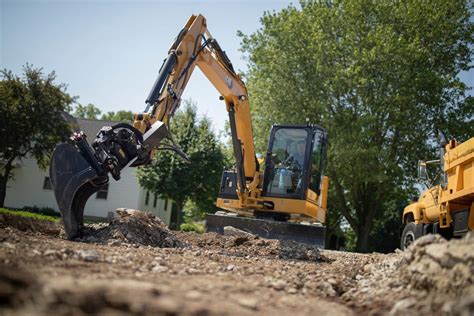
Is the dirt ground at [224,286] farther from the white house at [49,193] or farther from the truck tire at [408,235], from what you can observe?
the white house at [49,193]

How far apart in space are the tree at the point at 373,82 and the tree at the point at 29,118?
10958 mm

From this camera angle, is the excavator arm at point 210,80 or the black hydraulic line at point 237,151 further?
the black hydraulic line at point 237,151

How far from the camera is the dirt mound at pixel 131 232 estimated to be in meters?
7.92

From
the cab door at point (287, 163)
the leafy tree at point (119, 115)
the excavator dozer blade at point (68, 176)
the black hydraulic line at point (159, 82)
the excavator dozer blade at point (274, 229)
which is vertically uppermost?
the leafy tree at point (119, 115)

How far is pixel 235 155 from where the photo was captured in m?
11.2

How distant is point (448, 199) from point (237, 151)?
4.89 meters

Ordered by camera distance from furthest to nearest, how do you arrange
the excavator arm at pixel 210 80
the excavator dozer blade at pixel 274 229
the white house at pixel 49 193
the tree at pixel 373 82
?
the white house at pixel 49 193
the tree at pixel 373 82
the excavator dozer blade at pixel 274 229
the excavator arm at pixel 210 80

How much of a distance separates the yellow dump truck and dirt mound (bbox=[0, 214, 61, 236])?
7739mm

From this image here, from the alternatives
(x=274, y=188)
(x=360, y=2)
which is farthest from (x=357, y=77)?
(x=274, y=188)

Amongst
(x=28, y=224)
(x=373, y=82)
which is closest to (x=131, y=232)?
(x=28, y=224)

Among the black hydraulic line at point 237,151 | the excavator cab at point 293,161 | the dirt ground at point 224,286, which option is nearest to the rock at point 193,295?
the dirt ground at point 224,286

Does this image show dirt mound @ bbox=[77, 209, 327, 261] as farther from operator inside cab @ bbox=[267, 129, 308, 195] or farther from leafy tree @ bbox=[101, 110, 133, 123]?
leafy tree @ bbox=[101, 110, 133, 123]

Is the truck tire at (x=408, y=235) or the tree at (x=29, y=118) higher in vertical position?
the tree at (x=29, y=118)

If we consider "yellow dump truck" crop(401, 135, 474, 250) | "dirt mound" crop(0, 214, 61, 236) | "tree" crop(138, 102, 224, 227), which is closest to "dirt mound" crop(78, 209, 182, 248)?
"dirt mound" crop(0, 214, 61, 236)
